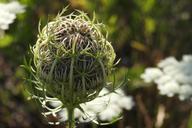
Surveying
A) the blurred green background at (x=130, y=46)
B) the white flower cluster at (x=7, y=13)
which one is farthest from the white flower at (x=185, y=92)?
the white flower cluster at (x=7, y=13)

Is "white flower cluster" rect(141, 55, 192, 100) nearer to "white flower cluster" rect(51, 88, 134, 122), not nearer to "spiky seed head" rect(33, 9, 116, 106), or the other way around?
"white flower cluster" rect(51, 88, 134, 122)

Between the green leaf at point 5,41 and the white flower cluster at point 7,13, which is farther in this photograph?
the green leaf at point 5,41

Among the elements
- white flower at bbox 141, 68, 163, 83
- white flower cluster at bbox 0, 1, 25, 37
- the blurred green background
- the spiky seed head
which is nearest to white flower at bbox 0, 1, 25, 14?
white flower cluster at bbox 0, 1, 25, 37

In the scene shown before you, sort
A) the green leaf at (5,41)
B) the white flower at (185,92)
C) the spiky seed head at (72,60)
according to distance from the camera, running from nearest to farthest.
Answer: the spiky seed head at (72,60)
the white flower at (185,92)
the green leaf at (5,41)

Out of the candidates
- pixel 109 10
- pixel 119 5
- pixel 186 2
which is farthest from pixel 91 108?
pixel 186 2

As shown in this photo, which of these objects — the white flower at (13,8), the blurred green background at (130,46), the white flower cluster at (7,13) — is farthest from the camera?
the blurred green background at (130,46)

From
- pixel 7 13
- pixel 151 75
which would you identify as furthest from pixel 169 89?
pixel 7 13

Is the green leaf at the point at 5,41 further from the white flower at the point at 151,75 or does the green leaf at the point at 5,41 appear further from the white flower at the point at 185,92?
the white flower at the point at 185,92
